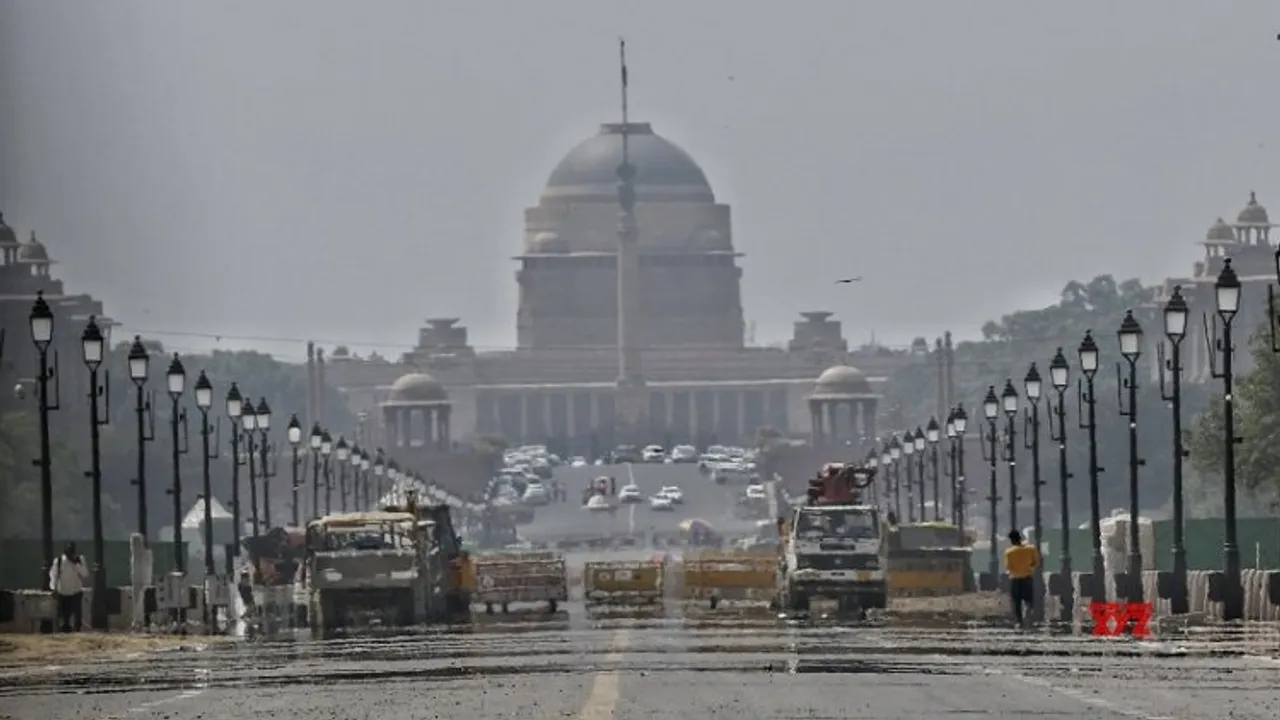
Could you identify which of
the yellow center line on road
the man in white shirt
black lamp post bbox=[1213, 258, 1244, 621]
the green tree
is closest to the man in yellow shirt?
black lamp post bbox=[1213, 258, 1244, 621]

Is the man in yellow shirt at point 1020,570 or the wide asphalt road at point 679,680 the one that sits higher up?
the man in yellow shirt at point 1020,570

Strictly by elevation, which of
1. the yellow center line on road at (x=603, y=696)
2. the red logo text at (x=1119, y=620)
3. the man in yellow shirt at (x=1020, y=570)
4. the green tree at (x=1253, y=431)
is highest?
the green tree at (x=1253, y=431)

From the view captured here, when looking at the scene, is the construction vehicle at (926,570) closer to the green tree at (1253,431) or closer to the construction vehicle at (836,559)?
the construction vehicle at (836,559)

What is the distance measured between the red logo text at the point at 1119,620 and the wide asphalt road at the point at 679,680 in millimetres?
1347

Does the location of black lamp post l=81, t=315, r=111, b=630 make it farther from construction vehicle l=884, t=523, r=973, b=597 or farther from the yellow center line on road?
the yellow center line on road

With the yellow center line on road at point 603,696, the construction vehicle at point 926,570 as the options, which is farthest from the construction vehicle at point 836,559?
the yellow center line on road at point 603,696

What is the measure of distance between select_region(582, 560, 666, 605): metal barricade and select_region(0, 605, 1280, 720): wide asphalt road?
96.8 ft

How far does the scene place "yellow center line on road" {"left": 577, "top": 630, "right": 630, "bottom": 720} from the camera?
89.1ft

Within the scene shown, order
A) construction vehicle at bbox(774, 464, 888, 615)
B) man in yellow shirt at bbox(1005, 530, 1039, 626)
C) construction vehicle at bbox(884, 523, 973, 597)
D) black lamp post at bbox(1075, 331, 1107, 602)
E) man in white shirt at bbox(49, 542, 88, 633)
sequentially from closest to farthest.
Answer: man in yellow shirt at bbox(1005, 530, 1039, 626) → man in white shirt at bbox(49, 542, 88, 633) → construction vehicle at bbox(774, 464, 888, 615) → black lamp post at bbox(1075, 331, 1107, 602) → construction vehicle at bbox(884, 523, 973, 597)

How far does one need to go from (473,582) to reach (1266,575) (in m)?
21.4

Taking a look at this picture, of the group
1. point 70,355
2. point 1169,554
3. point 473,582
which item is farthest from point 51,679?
point 70,355

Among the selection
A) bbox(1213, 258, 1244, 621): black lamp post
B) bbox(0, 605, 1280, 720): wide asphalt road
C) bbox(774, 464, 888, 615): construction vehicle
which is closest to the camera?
bbox(0, 605, 1280, 720): wide asphalt road

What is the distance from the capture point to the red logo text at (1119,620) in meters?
46.0

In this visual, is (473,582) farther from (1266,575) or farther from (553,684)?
(553,684)
